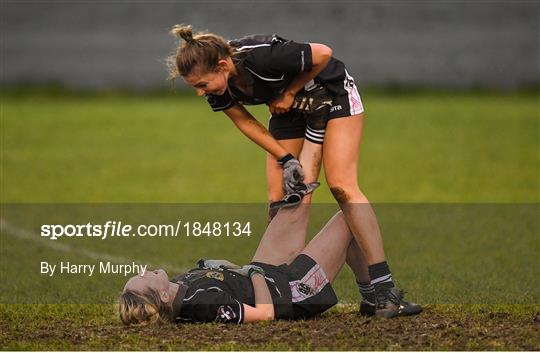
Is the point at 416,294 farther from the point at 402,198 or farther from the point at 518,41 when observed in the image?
the point at 518,41

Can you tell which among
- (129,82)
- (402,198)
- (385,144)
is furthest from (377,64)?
(402,198)

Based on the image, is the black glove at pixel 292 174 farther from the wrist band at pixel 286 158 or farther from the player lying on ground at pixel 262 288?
the player lying on ground at pixel 262 288

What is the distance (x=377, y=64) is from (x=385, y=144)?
8.81 metres

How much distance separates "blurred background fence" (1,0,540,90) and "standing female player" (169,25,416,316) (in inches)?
808

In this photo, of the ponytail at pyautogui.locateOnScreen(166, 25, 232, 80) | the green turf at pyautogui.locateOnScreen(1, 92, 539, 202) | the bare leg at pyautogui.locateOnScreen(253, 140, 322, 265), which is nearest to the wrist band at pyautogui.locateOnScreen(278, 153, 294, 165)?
the bare leg at pyautogui.locateOnScreen(253, 140, 322, 265)

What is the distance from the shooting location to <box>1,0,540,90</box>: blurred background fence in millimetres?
28016

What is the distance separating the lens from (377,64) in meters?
28.3

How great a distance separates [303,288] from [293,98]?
1.27 m

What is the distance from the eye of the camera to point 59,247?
10734 millimetres

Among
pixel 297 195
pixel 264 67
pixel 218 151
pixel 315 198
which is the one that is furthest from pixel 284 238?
pixel 218 151

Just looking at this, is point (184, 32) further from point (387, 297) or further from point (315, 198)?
point (315, 198)

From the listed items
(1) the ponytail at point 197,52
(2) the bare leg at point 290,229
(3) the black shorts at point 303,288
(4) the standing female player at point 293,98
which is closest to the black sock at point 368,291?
(4) the standing female player at point 293,98

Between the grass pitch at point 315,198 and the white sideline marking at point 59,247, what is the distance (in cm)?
7

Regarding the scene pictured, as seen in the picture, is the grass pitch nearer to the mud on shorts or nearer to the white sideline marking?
the white sideline marking
